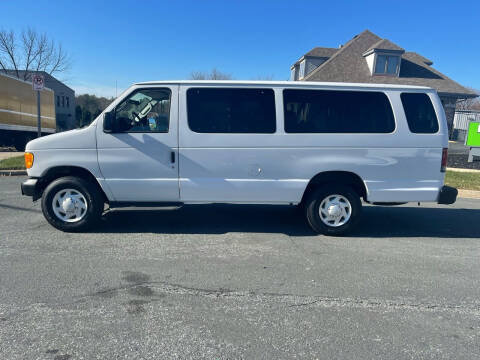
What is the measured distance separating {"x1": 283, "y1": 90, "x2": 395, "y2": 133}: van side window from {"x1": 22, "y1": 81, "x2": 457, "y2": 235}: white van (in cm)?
1

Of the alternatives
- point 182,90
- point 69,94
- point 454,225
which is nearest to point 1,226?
point 182,90

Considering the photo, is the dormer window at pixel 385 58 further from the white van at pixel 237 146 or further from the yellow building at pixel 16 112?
the white van at pixel 237 146

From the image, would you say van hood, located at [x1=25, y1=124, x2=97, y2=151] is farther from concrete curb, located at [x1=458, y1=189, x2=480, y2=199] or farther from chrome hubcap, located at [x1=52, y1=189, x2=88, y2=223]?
concrete curb, located at [x1=458, y1=189, x2=480, y2=199]

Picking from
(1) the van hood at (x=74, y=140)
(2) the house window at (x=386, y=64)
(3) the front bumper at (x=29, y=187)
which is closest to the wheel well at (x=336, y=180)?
(1) the van hood at (x=74, y=140)

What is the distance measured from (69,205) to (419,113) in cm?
534

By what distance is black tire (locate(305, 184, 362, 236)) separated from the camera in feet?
16.2

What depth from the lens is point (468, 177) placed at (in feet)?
34.6

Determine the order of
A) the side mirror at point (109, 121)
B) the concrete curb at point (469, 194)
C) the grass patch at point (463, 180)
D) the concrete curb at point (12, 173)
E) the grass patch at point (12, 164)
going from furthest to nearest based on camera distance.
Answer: the grass patch at point (12, 164)
the concrete curb at point (12, 173)
the grass patch at point (463, 180)
the concrete curb at point (469, 194)
the side mirror at point (109, 121)

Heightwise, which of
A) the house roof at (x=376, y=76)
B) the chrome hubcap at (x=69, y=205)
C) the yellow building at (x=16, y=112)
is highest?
the house roof at (x=376, y=76)

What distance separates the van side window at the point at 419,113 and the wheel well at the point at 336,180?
1.07 m

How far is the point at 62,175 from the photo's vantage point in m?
4.92

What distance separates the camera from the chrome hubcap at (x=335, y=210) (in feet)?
16.3

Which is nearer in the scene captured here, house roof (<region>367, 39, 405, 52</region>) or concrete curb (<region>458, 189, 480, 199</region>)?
concrete curb (<region>458, 189, 480, 199</region>)

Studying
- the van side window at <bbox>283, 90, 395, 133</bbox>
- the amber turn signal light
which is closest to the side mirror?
the amber turn signal light
